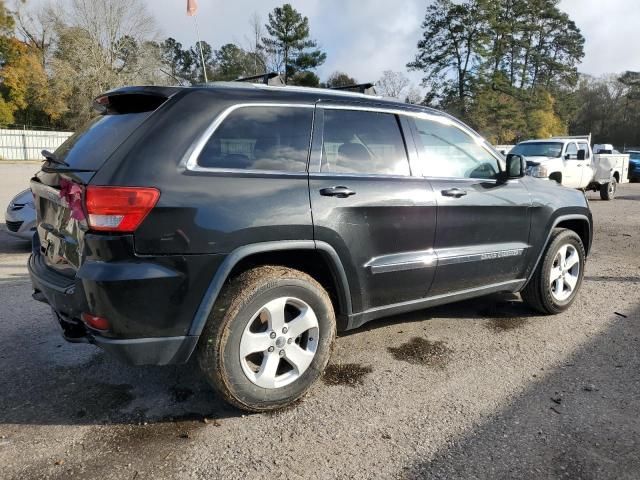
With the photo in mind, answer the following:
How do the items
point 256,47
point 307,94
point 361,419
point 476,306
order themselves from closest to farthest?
point 361,419, point 307,94, point 476,306, point 256,47

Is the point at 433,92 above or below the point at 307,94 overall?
above

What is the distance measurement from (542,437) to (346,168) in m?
1.90

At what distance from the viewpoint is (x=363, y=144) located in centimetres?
333

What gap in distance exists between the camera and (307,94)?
315 centimetres

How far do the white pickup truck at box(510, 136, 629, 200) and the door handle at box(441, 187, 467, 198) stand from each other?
32.8ft

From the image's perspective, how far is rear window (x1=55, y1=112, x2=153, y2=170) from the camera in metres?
2.67

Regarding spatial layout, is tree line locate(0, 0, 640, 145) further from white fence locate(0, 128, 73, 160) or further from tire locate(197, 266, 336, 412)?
tire locate(197, 266, 336, 412)

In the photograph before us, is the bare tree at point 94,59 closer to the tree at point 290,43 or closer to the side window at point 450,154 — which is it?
the tree at point 290,43

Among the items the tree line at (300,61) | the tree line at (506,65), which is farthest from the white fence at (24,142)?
the tree line at (506,65)

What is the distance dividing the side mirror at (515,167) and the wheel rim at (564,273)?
0.98m

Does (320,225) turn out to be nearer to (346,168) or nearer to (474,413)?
(346,168)

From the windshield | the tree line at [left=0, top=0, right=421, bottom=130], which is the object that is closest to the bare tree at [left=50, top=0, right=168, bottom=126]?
the tree line at [left=0, top=0, right=421, bottom=130]

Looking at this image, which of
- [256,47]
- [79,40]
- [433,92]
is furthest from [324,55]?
[79,40]

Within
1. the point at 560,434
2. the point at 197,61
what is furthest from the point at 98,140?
the point at 197,61
